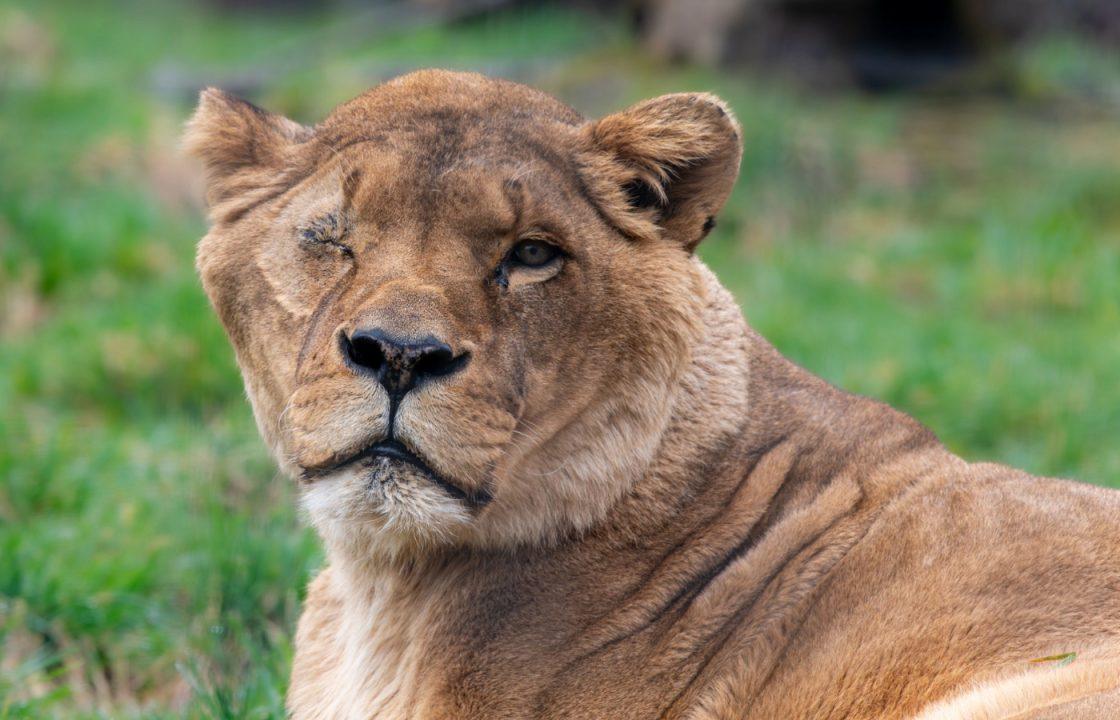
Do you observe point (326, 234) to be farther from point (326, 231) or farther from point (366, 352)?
point (366, 352)

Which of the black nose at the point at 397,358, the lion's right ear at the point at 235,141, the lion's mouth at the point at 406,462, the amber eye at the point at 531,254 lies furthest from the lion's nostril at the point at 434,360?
the lion's right ear at the point at 235,141

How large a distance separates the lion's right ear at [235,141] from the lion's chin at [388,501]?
98 cm

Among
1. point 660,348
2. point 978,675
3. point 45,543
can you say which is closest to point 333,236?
point 660,348

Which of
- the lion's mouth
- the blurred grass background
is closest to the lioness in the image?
the lion's mouth

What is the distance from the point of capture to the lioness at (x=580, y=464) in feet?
10.5

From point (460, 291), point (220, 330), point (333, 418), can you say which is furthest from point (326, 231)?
point (220, 330)

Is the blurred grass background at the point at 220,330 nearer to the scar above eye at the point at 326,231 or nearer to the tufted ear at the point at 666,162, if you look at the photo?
the scar above eye at the point at 326,231

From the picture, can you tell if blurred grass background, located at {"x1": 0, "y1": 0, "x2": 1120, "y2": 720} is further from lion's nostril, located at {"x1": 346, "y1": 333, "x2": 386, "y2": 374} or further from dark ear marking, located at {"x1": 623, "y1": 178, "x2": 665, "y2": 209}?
dark ear marking, located at {"x1": 623, "y1": 178, "x2": 665, "y2": 209}

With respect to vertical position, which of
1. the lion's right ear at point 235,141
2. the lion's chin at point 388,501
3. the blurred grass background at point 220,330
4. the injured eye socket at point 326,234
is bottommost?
the blurred grass background at point 220,330

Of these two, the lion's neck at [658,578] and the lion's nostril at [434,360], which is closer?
the lion's nostril at [434,360]

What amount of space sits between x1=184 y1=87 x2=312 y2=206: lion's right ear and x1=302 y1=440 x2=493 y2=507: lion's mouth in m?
0.98

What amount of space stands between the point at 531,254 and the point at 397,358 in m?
0.55

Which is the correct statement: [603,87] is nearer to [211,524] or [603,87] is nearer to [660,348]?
[211,524]

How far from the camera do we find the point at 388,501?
315 centimetres
